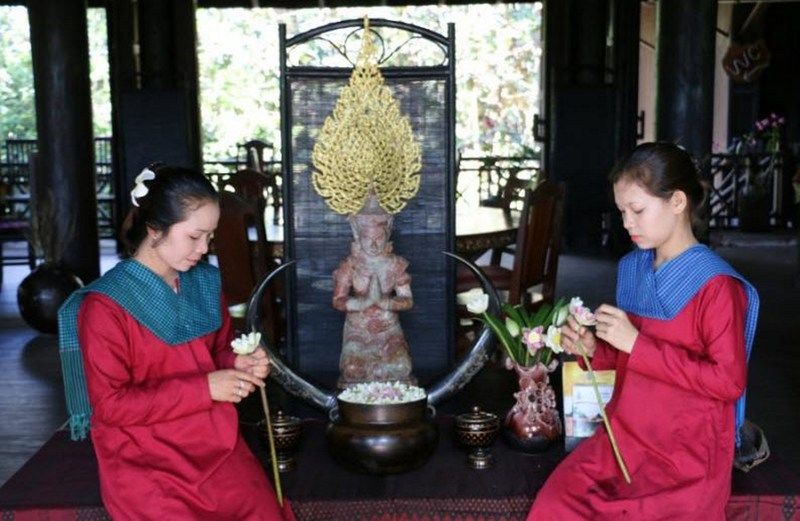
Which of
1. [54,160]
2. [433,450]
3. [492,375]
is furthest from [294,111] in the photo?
[54,160]

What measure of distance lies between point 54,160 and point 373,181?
12.0ft

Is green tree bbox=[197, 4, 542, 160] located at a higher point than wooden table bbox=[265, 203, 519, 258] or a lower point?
higher

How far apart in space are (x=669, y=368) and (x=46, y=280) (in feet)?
13.7

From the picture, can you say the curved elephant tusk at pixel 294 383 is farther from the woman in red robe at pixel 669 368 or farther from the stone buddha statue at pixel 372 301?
the woman in red robe at pixel 669 368

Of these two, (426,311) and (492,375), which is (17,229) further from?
(426,311)

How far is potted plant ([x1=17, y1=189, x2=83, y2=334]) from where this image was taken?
5414 mm

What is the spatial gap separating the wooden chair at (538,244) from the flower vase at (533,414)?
1385mm

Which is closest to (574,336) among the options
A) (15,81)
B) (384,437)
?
(384,437)

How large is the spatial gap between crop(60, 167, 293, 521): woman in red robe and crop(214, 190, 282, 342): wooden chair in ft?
4.52

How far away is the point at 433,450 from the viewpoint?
2.48 m

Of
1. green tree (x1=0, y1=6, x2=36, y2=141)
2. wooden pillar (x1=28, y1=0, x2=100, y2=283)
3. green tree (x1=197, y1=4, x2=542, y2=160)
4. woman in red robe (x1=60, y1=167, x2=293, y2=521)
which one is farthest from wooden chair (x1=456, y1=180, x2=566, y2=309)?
green tree (x1=0, y1=6, x2=36, y2=141)

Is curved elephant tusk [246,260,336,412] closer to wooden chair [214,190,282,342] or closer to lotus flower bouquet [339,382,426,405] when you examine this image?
lotus flower bouquet [339,382,426,405]

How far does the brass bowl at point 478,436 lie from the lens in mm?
2498

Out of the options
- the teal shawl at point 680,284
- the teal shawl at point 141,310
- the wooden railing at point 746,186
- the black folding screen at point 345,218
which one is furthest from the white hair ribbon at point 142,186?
the wooden railing at point 746,186
